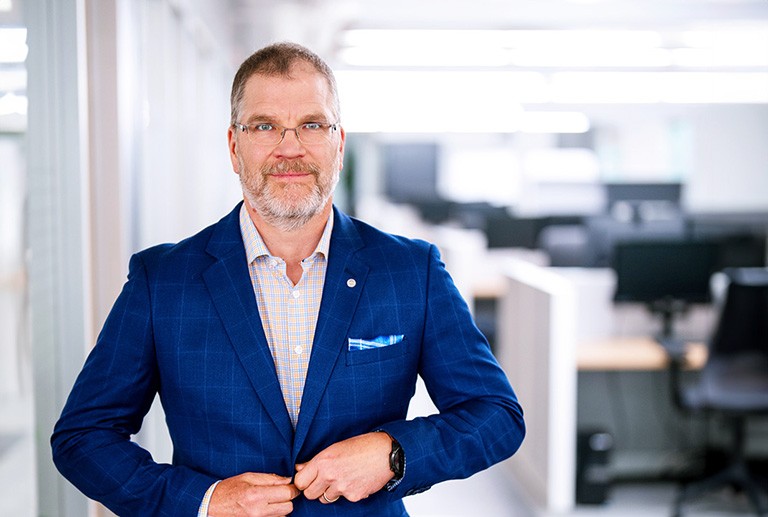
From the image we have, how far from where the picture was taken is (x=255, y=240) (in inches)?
54.2

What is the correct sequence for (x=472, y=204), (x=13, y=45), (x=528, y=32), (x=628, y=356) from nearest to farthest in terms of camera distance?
(x=13, y=45)
(x=628, y=356)
(x=528, y=32)
(x=472, y=204)

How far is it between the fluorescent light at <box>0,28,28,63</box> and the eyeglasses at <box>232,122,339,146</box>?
526mm

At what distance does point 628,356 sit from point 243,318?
9.60 ft

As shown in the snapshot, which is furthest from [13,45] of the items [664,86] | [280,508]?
[664,86]

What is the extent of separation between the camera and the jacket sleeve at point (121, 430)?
124cm

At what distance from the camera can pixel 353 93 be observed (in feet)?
29.2

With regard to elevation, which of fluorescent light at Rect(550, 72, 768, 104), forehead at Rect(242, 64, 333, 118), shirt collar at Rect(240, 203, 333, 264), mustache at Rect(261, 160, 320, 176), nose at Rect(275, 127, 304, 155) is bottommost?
shirt collar at Rect(240, 203, 333, 264)

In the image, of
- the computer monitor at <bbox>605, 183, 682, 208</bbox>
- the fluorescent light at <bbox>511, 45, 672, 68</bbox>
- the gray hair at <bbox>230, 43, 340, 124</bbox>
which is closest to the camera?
the gray hair at <bbox>230, 43, 340, 124</bbox>

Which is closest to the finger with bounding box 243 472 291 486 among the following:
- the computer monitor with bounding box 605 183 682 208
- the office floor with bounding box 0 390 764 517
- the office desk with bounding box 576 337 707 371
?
the office floor with bounding box 0 390 764 517

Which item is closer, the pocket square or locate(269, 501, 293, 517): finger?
locate(269, 501, 293, 517): finger

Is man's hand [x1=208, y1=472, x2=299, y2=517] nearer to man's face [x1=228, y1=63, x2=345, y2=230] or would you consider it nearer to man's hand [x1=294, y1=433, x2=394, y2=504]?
man's hand [x1=294, y1=433, x2=394, y2=504]

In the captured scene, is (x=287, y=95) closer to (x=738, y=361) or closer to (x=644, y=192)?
(x=738, y=361)

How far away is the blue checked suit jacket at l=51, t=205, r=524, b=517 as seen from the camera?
4.14 ft

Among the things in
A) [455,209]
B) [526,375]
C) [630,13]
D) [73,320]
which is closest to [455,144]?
[455,209]
